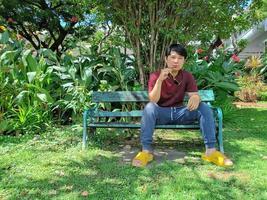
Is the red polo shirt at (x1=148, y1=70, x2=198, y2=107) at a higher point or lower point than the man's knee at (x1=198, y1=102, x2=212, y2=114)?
higher

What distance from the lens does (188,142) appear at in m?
5.59

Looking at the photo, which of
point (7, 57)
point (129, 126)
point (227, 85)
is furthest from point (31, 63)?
point (227, 85)

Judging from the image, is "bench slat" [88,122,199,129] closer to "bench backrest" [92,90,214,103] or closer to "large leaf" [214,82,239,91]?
"bench backrest" [92,90,214,103]

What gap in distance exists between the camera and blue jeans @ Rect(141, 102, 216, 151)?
15.0 feet

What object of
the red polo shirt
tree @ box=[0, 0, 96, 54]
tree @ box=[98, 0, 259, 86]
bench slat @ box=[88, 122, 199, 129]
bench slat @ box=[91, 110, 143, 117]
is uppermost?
tree @ box=[0, 0, 96, 54]

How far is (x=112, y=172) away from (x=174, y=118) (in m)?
1.06

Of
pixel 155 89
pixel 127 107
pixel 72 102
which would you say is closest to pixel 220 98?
pixel 127 107

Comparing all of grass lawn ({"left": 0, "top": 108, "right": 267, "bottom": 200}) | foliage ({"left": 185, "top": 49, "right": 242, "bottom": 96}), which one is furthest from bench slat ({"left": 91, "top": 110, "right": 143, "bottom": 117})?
foliage ({"left": 185, "top": 49, "right": 242, "bottom": 96})

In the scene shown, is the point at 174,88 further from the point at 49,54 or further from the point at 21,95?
the point at 49,54

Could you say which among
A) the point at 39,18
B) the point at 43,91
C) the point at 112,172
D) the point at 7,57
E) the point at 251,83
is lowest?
the point at 112,172

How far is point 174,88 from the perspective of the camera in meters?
4.82

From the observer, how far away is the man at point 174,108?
455 centimetres

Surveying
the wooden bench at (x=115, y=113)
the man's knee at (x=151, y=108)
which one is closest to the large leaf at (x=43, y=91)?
the wooden bench at (x=115, y=113)

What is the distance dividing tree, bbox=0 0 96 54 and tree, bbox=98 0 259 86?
17.6 ft
